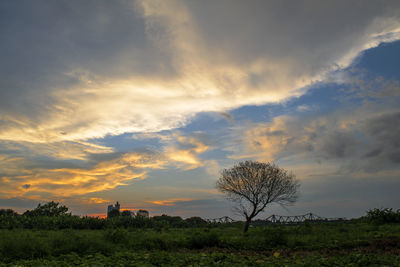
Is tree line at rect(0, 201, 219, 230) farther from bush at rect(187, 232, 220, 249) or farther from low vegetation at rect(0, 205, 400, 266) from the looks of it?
bush at rect(187, 232, 220, 249)

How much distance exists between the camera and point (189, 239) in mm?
15203

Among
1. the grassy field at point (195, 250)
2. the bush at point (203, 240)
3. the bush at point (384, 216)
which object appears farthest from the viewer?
the bush at point (384, 216)

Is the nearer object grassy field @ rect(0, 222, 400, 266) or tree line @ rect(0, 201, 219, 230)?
grassy field @ rect(0, 222, 400, 266)

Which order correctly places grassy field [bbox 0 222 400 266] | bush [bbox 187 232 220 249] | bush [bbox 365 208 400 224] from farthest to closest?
bush [bbox 365 208 400 224] → bush [bbox 187 232 220 249] → grassy field [bbox 0 222 400 266]

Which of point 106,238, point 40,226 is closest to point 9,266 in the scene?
point 106,238

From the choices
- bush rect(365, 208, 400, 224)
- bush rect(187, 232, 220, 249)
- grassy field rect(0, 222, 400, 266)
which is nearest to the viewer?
grassy field rect(0, 222, 400, 266)

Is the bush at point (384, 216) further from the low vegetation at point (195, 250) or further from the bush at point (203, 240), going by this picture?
the bush at point (203, 240)

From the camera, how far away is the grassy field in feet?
31.6

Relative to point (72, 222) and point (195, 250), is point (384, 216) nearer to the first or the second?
point (195, 250)

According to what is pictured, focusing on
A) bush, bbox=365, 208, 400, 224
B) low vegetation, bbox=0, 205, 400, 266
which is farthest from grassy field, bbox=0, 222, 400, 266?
bush, bbox=365, 208, 400, 224

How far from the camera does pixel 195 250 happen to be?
46.3ft

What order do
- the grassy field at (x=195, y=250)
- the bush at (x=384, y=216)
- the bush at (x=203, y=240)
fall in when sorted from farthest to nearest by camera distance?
the bush at (x=384, y=216) → the bush at (x=203, y=240) → the grassy field at (x=195, y=250)

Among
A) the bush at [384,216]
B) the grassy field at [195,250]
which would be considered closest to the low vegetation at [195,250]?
the grassy field at [195,250]

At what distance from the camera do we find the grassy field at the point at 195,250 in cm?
964
